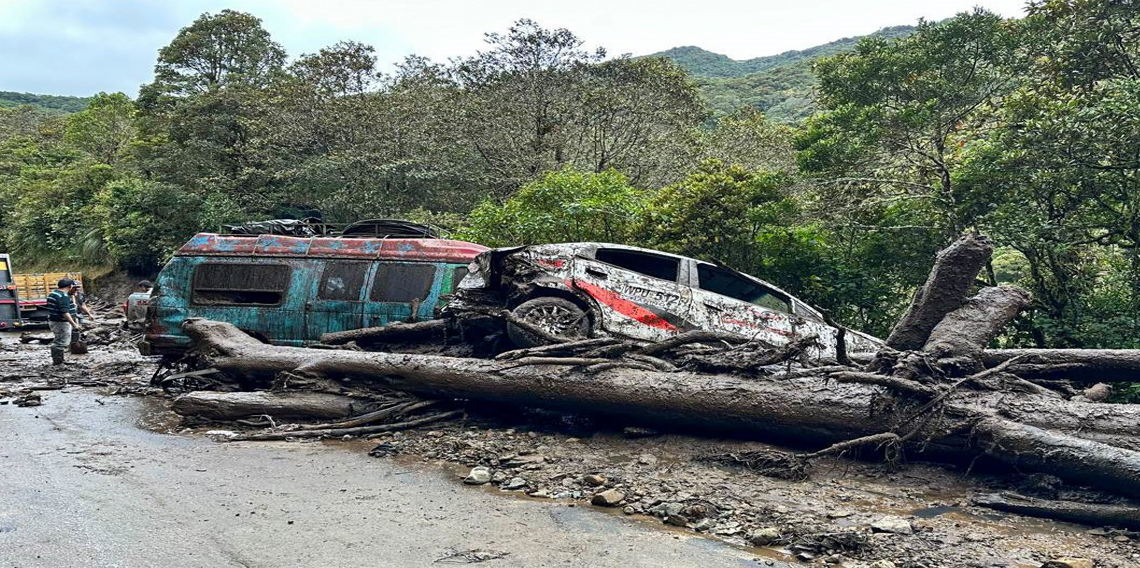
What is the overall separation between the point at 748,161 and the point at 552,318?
722 inches

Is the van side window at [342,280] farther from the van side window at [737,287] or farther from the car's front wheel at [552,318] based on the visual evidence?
the van side window at [737,287]

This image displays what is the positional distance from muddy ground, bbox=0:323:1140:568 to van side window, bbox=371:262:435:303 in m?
2.64

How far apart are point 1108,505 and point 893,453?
1360mm

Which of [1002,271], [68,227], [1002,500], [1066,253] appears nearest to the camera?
[1002,500]

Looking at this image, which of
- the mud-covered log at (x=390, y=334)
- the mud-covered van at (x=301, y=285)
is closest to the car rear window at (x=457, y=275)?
the mud-covered van at (x=301, y=285)

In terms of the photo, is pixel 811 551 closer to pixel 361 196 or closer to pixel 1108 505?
pixel 1108 505

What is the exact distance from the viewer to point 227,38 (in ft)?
114

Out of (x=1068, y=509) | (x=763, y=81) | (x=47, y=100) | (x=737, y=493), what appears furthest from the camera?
(x=47, y=100)

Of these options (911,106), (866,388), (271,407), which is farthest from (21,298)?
(866,388)

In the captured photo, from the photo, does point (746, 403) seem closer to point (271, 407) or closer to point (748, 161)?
point (271, 407)

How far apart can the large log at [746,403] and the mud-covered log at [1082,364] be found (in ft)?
2.80

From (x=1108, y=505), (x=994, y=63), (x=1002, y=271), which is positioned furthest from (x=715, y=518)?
(x=1002, y=271)

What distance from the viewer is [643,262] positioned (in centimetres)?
863

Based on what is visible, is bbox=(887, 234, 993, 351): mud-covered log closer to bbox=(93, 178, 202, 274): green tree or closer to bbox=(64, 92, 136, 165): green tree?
bbox=(93, 178, 202, 274): green tree
